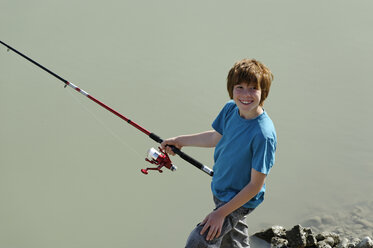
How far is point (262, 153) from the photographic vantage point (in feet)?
5.45

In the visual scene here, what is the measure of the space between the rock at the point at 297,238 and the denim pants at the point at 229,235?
88cm

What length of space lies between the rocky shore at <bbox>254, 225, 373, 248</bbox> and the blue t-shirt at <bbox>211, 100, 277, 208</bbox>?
3.43 ft

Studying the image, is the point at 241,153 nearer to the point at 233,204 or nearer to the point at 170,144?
the point at 233,204

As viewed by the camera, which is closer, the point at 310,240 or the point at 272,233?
the point at 310,240

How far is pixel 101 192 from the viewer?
11.2ft

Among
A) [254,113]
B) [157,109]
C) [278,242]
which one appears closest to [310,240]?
[278,242]

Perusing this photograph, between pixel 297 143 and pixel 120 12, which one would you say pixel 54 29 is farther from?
pixel 297 143

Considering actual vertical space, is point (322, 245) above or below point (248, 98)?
below

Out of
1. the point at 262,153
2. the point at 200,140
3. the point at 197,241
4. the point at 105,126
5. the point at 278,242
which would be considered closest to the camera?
the point at 262,153

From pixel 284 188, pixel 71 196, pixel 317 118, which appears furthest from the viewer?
pixel 317 118

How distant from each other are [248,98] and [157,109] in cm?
263

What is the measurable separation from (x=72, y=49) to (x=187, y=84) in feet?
4.28

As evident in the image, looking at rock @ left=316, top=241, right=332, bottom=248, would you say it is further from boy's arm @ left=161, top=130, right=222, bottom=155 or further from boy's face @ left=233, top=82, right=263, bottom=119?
boy's face @ left=233, top=82, right=263, bottom=119

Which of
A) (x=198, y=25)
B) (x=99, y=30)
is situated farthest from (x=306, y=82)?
(x=99, y=30)
